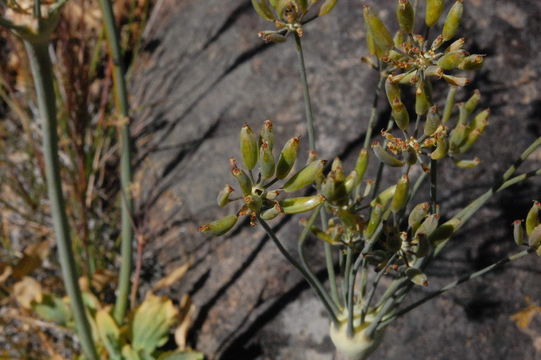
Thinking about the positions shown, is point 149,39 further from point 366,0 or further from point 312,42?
point 366,0

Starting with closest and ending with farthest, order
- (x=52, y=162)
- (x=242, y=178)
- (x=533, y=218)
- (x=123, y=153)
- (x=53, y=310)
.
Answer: (x=242, y=178) < (x=533, y=218) < (x=52, y=162) < (x=123, y=153) < (x=53, y=310)

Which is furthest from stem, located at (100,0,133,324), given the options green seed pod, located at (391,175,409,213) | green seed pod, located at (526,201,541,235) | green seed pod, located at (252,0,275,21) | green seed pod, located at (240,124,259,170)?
green seed pod, located at (526,201,541,235)

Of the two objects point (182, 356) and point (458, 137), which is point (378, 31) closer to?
point (458, 137)

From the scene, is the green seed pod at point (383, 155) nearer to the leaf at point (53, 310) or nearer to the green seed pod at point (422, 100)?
the green seed pod at point (422, 100)

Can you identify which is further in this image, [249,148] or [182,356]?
[182,356]

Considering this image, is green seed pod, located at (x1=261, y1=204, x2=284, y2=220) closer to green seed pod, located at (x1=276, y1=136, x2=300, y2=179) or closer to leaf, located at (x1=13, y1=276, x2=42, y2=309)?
green seed pod, located at (x1=276, y1=136, x2=300, y2=179)

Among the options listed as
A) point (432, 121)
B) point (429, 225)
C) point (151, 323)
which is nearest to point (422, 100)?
point (432, 121)

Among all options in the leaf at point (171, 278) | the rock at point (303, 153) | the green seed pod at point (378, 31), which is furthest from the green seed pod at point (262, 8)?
the leaf at point (171, 278)
